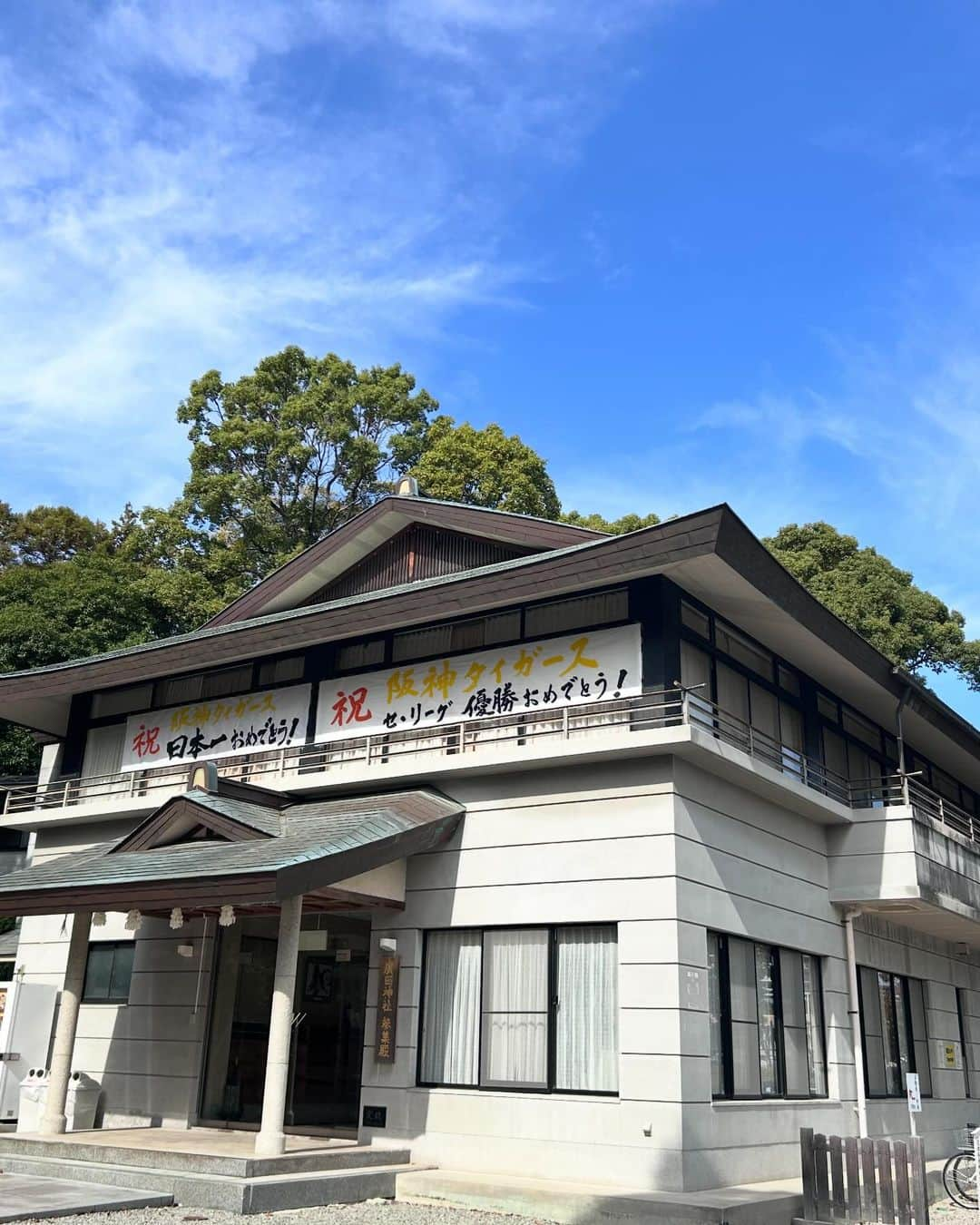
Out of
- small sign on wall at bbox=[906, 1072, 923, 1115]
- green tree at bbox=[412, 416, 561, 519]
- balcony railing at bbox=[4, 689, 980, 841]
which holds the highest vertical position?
green tree at bbox=[412, 416, 561, 519]

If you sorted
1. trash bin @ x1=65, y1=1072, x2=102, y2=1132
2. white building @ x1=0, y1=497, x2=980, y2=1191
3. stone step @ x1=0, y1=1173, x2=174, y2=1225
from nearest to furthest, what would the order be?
1. stone step @ x1=0, y1=1173, x2=174, y2=1225
2. white building @ x1=0, y1=497, x2=980, y2=1191
3. trash bin @ x1=65, y1=1072, x2=102, y2=1132

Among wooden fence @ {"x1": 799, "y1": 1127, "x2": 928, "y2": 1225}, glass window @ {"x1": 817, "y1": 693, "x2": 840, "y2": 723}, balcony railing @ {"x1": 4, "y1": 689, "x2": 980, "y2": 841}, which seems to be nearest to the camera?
wooden fence @ {"x1": 799, "y1": 1127, "x2": 928, "y2": 1225}

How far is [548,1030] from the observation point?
13.0 m

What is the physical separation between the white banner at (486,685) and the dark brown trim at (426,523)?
171 cm

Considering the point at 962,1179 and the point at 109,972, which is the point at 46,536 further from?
the point at 962,1179

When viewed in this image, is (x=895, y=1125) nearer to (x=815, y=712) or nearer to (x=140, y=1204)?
(x=815, y=712)

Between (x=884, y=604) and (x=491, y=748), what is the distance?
80.7 ft

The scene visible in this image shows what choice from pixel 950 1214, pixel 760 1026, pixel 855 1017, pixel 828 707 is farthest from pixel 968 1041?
pixel 760 1026

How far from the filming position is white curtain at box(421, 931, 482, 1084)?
44.4ft

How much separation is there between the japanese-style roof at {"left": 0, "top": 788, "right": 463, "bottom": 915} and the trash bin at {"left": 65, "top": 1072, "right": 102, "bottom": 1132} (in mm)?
2915

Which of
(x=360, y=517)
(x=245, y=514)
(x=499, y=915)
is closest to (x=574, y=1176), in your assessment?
(x=499, y=915)

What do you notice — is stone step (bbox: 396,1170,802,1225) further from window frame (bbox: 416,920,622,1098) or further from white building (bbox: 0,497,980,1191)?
window frame (bbox: 416,920,622,1098)

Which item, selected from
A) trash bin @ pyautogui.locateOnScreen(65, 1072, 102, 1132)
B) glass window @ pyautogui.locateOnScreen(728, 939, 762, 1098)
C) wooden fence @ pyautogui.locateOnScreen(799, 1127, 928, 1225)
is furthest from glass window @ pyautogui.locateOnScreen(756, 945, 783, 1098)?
trash bin @ pyautogui.locateOnScreen(65, 1072, 102, 1132)

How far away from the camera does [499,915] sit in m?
13.7
